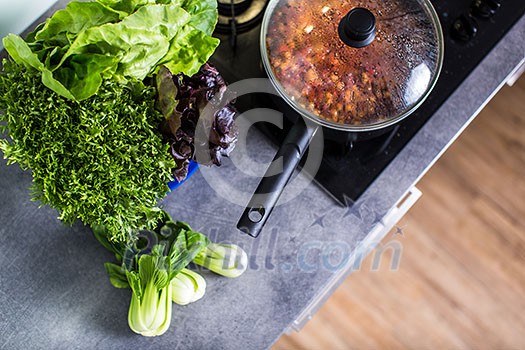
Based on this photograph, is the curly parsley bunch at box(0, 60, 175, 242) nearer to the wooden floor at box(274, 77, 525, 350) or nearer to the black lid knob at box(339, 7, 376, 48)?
the black lid knob at box(339, 7, 376, 48)

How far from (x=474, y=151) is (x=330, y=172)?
70 cm

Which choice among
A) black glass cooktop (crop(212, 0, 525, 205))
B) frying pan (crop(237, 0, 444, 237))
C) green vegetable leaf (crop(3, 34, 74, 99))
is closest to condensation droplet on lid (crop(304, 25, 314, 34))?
frying pan (crop(237, 0, 444, 237))

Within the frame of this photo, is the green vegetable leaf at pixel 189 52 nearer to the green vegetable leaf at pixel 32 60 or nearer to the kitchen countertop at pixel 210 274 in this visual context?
the green vegetable leaf at pixel 32 60

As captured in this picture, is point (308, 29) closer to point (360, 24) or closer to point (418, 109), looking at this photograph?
point (360, 24)

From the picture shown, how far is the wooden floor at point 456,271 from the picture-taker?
1564 millimetres

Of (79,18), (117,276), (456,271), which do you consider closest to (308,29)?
(79,18)

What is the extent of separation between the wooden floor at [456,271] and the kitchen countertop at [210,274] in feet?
1.72

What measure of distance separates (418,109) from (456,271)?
653 mm

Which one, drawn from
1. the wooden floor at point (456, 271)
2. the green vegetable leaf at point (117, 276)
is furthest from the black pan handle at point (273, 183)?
the wooden floor at point (456, 271)

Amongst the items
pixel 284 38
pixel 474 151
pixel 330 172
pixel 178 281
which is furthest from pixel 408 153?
pixel 474 151

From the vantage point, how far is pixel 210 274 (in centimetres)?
103

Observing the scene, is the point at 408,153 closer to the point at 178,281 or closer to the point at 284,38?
the point at 284,38

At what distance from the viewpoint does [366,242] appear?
1.09 m

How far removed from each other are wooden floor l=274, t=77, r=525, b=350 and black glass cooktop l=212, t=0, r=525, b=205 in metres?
0.55
